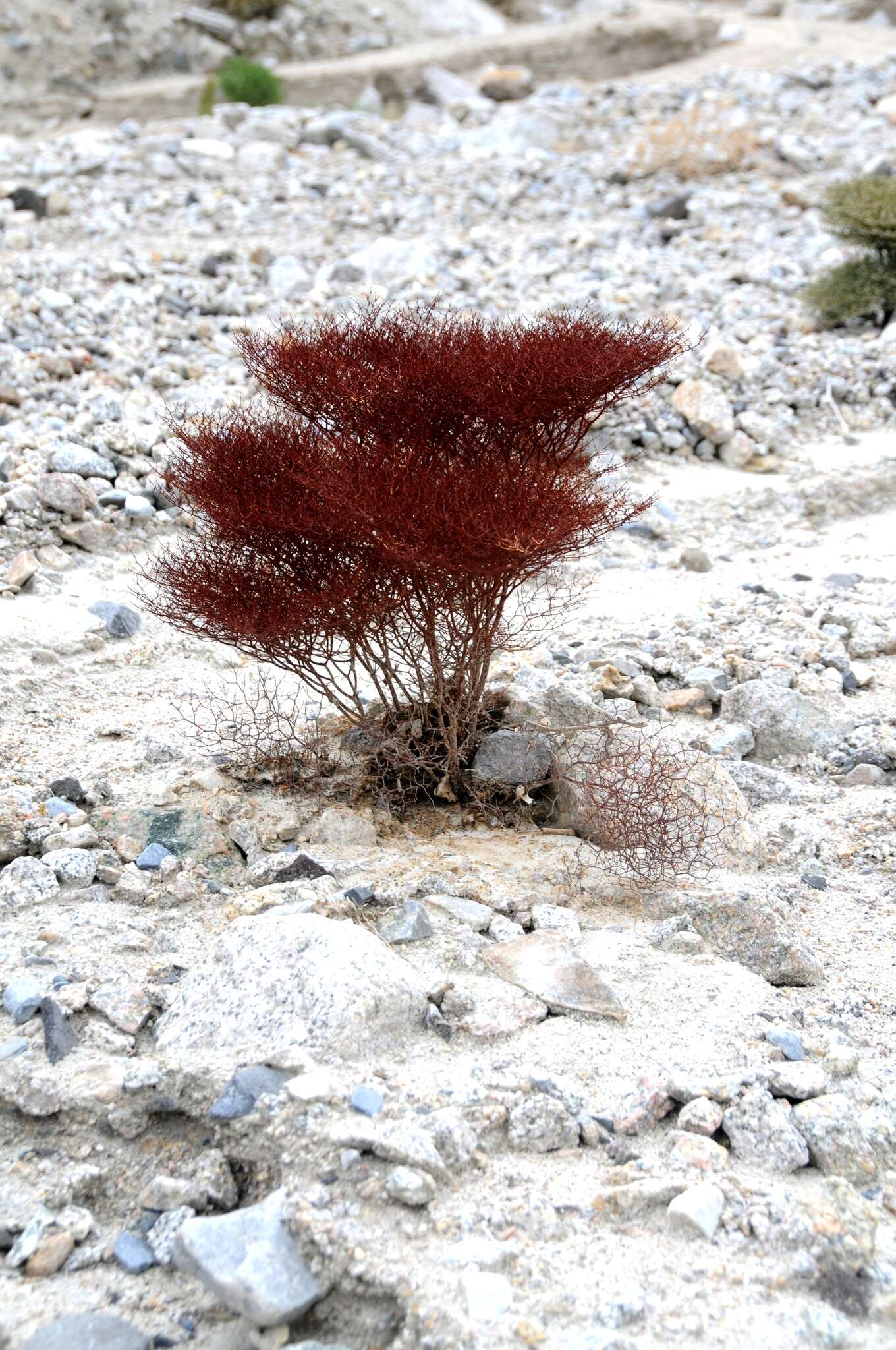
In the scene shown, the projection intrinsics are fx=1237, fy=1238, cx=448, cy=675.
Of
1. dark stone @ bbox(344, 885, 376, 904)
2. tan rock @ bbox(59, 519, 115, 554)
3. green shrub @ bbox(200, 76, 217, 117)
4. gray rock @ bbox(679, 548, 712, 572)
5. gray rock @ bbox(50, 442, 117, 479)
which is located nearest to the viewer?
dark stone @ bbox(344, 885, 376, 904)

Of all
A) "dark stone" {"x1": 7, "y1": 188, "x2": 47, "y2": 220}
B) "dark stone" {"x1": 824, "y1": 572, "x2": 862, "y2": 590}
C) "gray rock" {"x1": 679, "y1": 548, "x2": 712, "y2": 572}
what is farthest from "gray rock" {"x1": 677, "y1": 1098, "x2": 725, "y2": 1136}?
"dark stone" {"x1": 7, "y1": 188, "x2": 47, "y2": 220}

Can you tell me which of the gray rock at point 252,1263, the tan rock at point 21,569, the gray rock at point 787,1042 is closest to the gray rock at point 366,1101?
the gray rock at point 252,1263

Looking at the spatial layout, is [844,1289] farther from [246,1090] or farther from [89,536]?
[89,536]

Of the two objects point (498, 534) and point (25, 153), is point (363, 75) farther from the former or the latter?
point (498, 534)

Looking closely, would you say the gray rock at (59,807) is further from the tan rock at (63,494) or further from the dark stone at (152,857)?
the tan rock at (63,494)

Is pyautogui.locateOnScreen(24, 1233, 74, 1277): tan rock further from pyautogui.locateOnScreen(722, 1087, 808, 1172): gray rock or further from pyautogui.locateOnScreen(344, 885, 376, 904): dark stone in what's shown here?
pyautogui.locateOnScreen(722, 1087, 808, 1172): gray rock

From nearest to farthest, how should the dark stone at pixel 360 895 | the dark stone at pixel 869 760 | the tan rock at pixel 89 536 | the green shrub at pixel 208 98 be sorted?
the dark stone at pixel 360 895 < the dark stone at pixel 869 760 < the tan rock at pixel 89 536 < the green shrub at pixel 208 98

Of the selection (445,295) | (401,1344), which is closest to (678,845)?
(401,1344)

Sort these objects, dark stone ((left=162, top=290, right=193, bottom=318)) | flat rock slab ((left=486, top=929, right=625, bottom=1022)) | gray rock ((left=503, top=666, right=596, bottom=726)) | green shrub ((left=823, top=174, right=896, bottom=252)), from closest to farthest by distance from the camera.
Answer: flat rock slab ((left=486, top=929, right=625, bottom=1022)), gray rock ((left=503, top=666, right=596, bottom=726)), dark stone ((left=162, top=290, right=193, bottom=318)), green shrub ((left=823, top=174, right=896, bottom=252))
